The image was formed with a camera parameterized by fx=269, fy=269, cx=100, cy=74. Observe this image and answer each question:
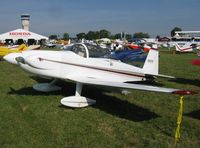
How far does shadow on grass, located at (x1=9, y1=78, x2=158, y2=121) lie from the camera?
6184 millimetres

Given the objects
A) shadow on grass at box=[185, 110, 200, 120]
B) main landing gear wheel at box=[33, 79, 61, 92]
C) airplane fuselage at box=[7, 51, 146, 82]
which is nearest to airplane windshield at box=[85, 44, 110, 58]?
airplane fuselage at box=[7, 51, 146, 82]

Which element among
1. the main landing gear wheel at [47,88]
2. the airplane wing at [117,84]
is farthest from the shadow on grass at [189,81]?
the main landing gear wheel at [47,88]

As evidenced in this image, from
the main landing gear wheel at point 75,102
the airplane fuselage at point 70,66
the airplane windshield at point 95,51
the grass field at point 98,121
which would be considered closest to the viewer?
the grass field at point 98,121

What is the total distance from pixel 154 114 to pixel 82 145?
2.38 meters

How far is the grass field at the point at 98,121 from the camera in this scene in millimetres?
4656

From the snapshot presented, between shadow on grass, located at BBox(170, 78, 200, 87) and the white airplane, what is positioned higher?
the white airplane

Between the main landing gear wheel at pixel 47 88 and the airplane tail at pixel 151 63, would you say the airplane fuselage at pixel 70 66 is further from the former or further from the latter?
the main landing gear wheel at pixel 47 88

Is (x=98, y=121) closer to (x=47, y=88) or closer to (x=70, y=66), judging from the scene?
(x=70, y=66)

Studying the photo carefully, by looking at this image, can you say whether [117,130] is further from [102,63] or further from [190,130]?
[102,63]

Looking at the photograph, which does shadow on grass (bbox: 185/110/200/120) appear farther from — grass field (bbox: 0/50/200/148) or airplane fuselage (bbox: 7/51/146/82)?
airplane fuselage (bbox: 7/51/146/82)

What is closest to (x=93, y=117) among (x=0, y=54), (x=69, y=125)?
(x=69, y=125)

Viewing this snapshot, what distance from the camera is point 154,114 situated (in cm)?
626

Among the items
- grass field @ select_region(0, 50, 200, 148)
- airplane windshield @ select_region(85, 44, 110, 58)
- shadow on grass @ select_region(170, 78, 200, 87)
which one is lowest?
grass field @ select_region(0, 50, 200, 148)

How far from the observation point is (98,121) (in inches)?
227
